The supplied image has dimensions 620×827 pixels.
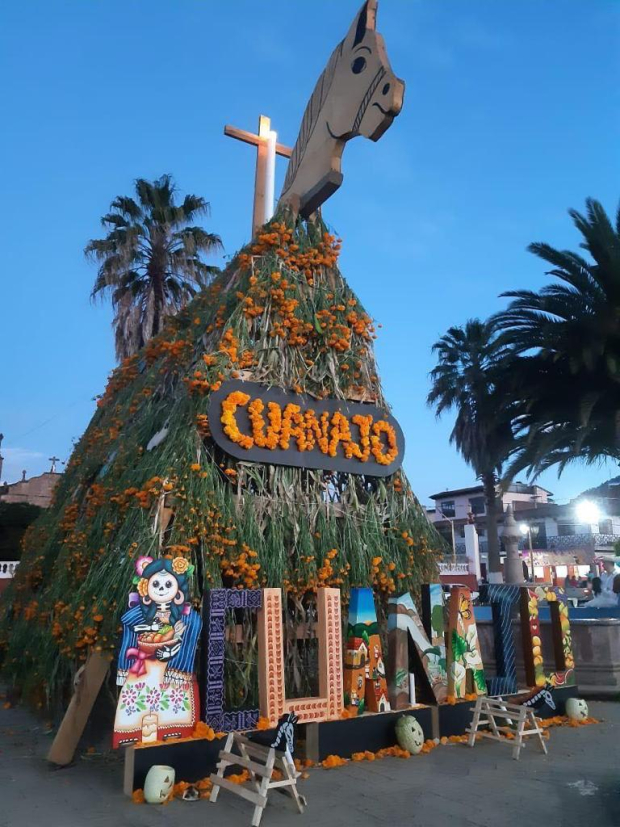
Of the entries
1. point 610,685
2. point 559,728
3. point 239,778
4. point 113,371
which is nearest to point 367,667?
point 239,778

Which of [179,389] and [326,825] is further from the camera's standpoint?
[179,389]

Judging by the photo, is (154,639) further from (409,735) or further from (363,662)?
(409,735)

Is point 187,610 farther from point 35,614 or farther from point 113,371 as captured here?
point 113,371

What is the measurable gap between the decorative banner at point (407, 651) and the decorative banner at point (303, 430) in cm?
187

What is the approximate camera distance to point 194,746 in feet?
19.4

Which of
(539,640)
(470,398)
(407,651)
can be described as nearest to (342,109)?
(407,651)

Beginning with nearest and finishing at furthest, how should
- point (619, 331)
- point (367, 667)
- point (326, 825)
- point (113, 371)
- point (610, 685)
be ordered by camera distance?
point (326, 825), point (367, 667), point (610, 685), point (113, 371), point (619, 331)

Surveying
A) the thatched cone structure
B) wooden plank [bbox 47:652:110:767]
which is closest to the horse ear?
the thatched cone structure

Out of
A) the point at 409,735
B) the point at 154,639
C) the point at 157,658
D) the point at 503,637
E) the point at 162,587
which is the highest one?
the point at 162,587

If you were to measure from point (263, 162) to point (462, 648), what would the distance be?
8551mm

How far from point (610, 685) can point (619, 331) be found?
8.40m

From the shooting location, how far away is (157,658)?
5.97 meters

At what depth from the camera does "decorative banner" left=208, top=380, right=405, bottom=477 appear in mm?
7767

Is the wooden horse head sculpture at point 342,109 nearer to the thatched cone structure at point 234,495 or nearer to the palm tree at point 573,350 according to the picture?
the thatched cone structure at point 234,495
